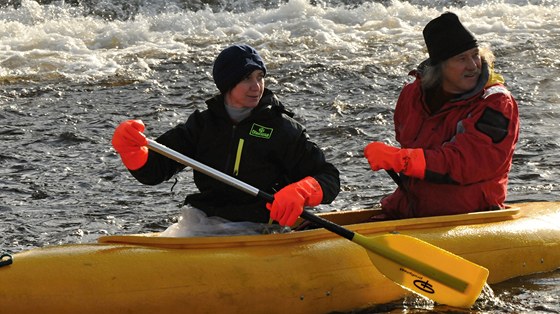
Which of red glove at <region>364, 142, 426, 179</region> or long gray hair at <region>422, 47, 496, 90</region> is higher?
long gray hair at <region>422, 47, 496, 90</region>

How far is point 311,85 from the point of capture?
10227 mm

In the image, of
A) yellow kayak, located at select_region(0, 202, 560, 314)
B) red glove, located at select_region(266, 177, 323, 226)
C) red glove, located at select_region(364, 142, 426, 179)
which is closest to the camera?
yellow kayak, located at select_region(0, 202, 560, 314)

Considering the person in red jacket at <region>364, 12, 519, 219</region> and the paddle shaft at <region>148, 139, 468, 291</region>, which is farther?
the person in red jacket at <region>364, 12, 519, 219</region>

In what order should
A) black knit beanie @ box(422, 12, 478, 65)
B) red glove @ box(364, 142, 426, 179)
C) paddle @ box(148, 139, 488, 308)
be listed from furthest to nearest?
1. black knit beanie @ box(422, 12, 478, 65)
2. red glove @ box(364, 142, 426, 179)
3. paddle @ box(148, 139, 488, 308)

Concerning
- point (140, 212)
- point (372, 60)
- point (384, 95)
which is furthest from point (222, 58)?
point (372, 60)

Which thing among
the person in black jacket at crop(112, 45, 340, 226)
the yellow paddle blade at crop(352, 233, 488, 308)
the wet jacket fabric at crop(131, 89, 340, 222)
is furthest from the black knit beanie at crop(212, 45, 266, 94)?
the yellow paddle blade at crop(352, 233, 488, 308)

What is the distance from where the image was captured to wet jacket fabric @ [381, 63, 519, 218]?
199 inches

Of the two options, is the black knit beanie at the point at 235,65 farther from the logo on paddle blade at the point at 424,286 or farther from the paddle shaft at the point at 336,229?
the logo on paddle blade at the point at 424,286

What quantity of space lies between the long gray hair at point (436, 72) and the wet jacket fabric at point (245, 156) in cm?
72

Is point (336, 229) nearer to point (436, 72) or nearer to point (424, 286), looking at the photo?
point (424, 286)

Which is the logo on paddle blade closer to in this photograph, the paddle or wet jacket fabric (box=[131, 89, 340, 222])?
the paddle

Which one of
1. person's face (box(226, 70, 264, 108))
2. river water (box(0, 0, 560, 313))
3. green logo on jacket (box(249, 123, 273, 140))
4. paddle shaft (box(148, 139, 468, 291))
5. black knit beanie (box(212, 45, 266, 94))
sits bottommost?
river water (box(0, 0, 560, 313))

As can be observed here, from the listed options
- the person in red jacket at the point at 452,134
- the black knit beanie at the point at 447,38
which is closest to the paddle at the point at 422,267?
the person in red jacket at the point at 452,134

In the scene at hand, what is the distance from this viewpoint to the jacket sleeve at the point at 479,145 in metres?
5.03
